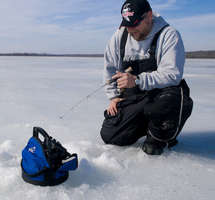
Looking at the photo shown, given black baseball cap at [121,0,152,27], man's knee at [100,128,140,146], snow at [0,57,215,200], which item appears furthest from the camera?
man's knee at [100,128,140,146]

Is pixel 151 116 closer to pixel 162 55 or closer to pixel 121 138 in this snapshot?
pixel 121 138

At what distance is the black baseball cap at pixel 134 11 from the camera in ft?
6.21

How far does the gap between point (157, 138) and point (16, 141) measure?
119cm

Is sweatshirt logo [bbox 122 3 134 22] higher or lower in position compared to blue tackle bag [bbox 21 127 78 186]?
higher

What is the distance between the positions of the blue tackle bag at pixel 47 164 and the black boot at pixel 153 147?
69 centimetres

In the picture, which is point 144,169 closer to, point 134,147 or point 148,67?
point 134,147

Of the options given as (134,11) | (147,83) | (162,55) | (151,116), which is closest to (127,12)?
(134,11)

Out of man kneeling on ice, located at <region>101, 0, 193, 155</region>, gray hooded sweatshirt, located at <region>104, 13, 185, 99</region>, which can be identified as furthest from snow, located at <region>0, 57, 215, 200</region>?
gray hooded sweatshirt, located at <region>104, 13, 185, 99</region>

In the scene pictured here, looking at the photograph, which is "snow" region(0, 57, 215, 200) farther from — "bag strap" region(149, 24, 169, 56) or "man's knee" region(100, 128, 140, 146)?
"bag strap" region(149, 24, 169, 56)

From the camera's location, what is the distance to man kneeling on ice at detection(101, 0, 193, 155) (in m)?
1.91

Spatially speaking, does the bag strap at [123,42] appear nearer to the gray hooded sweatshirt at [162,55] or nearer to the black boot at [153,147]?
the gray hooded sweatshirt at [162,55]

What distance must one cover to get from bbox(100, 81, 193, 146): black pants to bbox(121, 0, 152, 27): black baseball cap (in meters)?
0.56

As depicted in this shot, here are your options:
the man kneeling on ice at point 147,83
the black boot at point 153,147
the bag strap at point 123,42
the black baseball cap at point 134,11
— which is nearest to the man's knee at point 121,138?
the man kneeling on ice at point 147,83

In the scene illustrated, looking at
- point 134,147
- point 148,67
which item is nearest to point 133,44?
point 148,67
